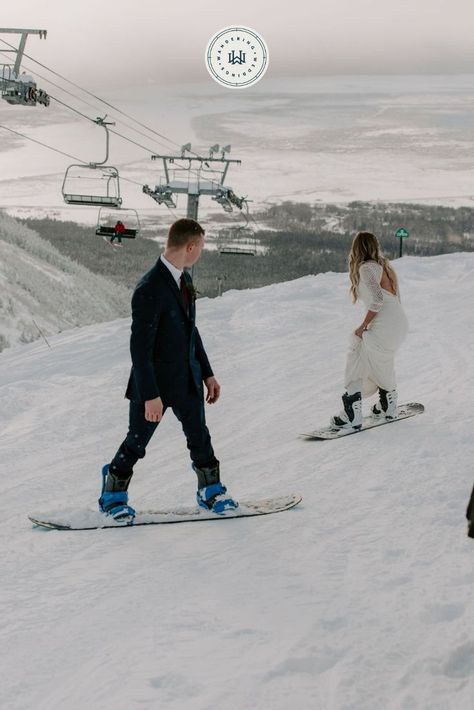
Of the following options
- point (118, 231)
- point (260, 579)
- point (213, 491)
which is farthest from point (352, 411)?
point (118, 231)

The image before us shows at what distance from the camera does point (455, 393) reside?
9258 mm

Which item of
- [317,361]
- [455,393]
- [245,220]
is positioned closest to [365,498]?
[455,393]

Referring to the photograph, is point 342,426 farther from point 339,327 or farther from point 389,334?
point 339,327

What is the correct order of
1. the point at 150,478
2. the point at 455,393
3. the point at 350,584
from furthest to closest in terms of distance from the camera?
the point at 455,393 < the point at 150,478 < the point at 350,584

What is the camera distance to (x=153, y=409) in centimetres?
486

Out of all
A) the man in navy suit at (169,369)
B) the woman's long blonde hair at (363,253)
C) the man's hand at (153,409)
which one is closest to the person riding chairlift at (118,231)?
the woman's long blonde hair at (363,253)

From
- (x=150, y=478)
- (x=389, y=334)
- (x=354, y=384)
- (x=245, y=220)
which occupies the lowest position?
(x=150, y=478)

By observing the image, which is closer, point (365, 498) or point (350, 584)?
point (350, 584)

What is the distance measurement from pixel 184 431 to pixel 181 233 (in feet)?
3.91

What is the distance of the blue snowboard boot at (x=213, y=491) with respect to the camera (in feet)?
17.3

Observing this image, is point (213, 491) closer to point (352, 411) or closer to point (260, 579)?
point (260, 579)

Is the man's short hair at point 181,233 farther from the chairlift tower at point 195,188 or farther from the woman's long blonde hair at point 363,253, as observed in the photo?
the chairlift tower at point 195,188

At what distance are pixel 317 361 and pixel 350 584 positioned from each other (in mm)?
8863

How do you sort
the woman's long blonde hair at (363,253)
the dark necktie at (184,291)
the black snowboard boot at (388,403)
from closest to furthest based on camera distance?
the dark necktie at (184,291) < the woman's long blonde hair at (363,253) < the black snowboard boot at (388,403)
